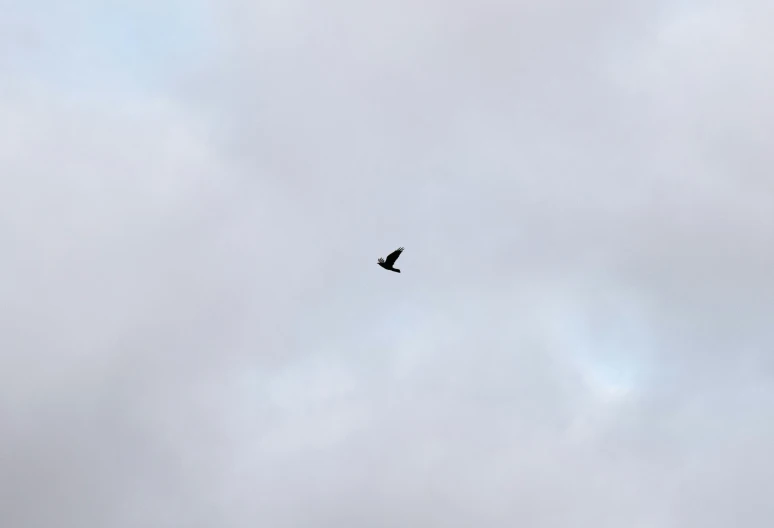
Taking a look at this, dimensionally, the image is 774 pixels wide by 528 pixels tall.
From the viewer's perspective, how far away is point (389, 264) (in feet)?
188
